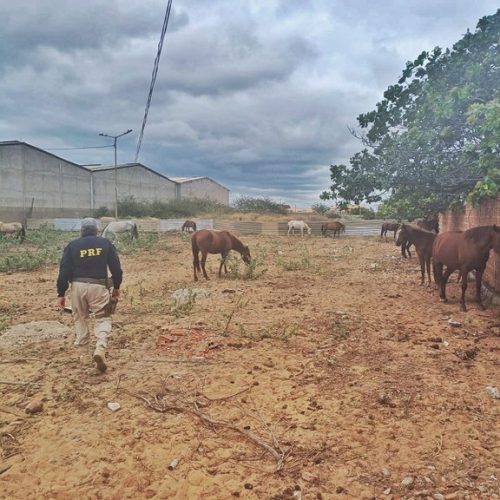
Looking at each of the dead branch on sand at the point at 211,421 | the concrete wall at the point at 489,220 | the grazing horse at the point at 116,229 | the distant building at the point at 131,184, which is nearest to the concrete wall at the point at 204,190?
the distant building at the point at 131,184

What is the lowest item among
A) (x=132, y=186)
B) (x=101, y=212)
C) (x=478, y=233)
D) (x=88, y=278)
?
(x=88, y=278)

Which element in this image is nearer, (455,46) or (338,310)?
(338,310)

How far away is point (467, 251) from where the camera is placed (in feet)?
23.3

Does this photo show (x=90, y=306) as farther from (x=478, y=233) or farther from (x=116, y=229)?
(x=116, y=229)

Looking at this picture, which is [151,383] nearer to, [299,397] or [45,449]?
[45,449]

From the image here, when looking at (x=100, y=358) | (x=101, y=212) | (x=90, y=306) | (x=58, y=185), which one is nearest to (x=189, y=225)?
(x=101, y=212)

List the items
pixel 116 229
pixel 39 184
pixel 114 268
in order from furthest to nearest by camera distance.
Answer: pixel 39 184
pixel 116 229
pixel 114 268

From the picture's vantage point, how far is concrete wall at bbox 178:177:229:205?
153 feet

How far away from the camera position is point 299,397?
4004 millimetres

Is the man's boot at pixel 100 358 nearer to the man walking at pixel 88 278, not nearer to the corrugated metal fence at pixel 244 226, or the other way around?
the man walking at pixel 88 278

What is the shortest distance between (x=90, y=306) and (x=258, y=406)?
2.32 meters

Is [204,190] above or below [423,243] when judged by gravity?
above

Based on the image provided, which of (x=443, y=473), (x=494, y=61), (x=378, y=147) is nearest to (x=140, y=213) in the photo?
(x=378, y=147)

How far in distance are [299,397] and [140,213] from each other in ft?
118
